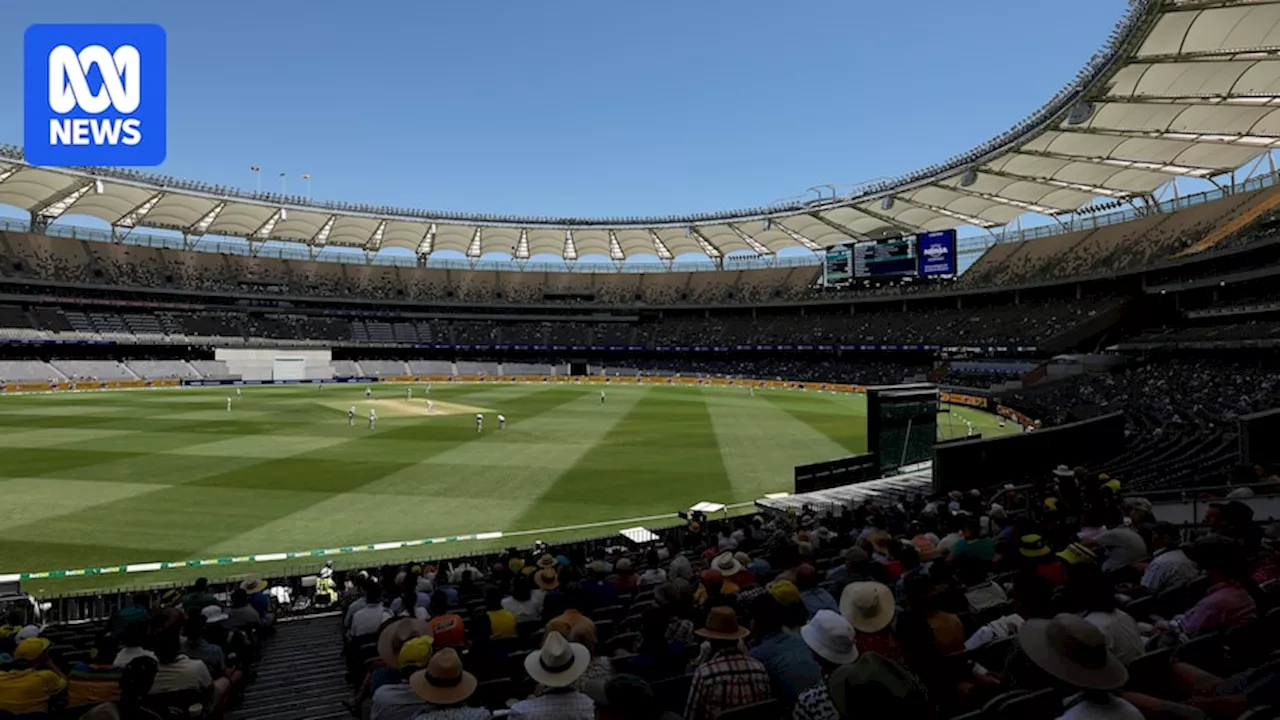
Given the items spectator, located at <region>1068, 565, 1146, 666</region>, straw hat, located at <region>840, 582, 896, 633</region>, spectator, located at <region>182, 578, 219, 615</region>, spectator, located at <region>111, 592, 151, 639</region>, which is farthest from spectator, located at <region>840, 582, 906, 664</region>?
spectator, located at <region>182, 578, 219, 615</region>

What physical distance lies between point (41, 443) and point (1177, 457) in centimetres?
4187

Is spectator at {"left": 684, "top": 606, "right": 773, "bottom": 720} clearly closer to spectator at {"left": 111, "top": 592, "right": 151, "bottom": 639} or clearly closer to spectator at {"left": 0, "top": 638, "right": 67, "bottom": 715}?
spectator at {"left": 0, "top": 638, "right": 67, "bottom": 715}

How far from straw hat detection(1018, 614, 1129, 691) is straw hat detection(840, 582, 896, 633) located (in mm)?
1223

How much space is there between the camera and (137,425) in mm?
36812

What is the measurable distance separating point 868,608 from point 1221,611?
270 centimetres

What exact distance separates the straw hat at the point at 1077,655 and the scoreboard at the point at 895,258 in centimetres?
7328

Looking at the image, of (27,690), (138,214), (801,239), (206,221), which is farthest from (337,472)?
(801,239)

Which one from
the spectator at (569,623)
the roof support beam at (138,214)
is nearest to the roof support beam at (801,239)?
the roof support beam at (138,214)

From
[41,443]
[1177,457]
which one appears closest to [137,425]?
[41,443]

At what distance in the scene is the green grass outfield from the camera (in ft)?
56.4

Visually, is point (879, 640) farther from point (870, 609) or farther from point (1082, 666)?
point (1082, 666)

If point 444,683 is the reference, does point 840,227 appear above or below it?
above

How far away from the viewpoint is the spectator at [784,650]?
14.0ft

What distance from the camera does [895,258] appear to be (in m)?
73.8
